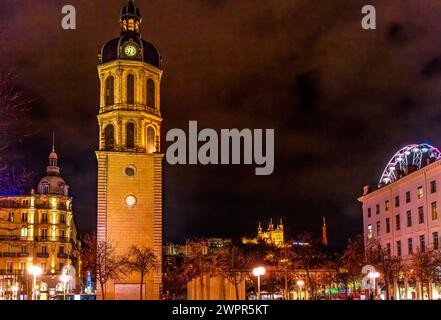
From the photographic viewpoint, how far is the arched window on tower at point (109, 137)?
7412 centimetres

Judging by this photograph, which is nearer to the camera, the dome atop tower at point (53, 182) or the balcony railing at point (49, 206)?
the balcony railing at point (49, 206)

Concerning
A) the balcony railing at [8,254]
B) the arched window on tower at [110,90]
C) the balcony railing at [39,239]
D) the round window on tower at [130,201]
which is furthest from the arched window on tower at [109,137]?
the balcony railing at [8,254]

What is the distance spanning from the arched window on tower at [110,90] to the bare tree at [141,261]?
16.3m

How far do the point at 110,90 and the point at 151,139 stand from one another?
6.90 metres

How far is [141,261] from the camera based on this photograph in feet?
225

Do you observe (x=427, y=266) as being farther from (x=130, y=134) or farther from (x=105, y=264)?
(x=130, y=134)

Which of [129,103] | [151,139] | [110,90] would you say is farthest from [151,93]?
[151,139]

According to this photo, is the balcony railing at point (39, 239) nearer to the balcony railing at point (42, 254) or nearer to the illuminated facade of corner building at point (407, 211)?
the balcony railing at point (42, 254)

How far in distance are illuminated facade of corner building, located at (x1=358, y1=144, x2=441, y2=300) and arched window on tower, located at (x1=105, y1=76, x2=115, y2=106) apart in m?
32.5

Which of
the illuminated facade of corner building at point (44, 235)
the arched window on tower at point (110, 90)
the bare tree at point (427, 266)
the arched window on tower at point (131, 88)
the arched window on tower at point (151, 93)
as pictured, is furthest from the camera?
the illuminated facade of corner building at point (44, 235)

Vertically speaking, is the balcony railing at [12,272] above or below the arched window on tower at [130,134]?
below

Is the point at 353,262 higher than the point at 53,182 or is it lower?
lower

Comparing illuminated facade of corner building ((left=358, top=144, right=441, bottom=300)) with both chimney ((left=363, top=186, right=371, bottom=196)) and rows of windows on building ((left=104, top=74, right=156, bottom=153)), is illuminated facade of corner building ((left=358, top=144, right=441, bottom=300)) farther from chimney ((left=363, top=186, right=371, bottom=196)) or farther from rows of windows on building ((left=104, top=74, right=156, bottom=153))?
rows of windows on building ((left=104, top=74, right=156, bottom=153))
